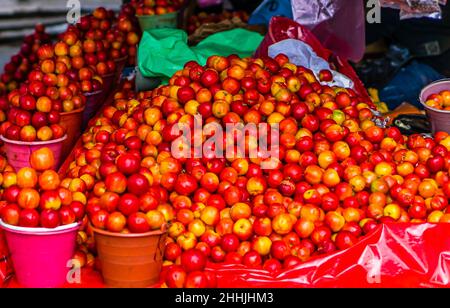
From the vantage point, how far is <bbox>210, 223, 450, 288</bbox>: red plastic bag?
8.18 ft

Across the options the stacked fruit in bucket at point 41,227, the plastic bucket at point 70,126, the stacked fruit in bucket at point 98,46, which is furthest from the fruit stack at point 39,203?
the stacked fruit in bucket at point 98,46

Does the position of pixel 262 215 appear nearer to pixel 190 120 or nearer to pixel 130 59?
pixel 190 120

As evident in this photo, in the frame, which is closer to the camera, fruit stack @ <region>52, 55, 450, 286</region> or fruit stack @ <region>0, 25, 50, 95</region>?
fruit stack @ <region>52, 55, 450, 286</region>

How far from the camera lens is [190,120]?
305cm

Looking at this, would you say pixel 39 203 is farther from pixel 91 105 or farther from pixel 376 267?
pixel 91 105

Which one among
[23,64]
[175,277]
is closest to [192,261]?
[175,277]

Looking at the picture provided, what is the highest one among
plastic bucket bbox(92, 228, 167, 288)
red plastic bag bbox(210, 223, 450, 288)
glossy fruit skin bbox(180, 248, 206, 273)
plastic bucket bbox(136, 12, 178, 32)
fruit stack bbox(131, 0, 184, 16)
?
fruit stack bbox(131, 0, 184, 16)

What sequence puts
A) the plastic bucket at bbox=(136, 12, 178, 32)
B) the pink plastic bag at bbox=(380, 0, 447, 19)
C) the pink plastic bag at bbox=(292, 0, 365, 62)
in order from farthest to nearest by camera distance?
the plastic bucket at bbox=(136, 12, 178, 32) < the pink plastic bag at bbox=(292, 0, 365, 62) < the pink plastic bag at bbox=(380, 0, 447, 19)

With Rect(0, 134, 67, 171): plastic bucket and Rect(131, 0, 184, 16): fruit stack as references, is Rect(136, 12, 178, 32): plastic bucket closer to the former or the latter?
Rect(131, 0, 184, 16): fruit stack

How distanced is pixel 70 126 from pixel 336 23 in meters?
1.89

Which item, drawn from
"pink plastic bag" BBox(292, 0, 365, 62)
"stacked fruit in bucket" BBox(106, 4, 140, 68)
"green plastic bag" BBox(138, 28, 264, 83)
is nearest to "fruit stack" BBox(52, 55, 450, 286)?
"green plastic bag" BBox(138, 28, 264, 83)

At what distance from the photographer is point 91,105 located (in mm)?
4070

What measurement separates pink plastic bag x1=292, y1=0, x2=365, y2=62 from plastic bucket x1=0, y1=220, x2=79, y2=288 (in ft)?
8.30

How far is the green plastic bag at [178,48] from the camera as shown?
3994 mm
